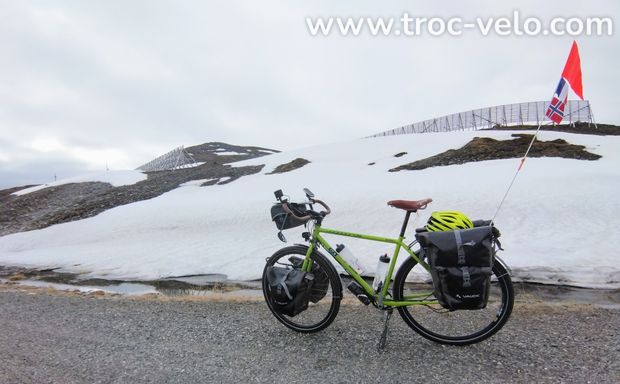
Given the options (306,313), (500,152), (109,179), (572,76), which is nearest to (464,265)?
(306,313)

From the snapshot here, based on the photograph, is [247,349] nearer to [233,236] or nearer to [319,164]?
[233,236]

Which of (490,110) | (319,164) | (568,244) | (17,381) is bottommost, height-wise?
(568,244)

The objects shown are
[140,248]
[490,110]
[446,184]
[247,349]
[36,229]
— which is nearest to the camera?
[247,349]

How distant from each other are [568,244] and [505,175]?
8.76m

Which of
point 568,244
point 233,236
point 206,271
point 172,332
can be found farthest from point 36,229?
point 568,244

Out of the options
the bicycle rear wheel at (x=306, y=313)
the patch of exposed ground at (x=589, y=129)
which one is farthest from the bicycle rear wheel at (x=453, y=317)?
the patch of exposed ground at (x=589, y=129)

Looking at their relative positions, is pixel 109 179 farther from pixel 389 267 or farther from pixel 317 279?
pixel 389 267

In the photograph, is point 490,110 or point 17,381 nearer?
point 17,381

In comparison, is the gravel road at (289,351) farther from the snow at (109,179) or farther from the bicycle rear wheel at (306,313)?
the snow at (109,179)

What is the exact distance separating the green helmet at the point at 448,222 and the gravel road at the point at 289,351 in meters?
1.51

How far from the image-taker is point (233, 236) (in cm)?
1475

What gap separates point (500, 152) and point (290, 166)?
54.8ft

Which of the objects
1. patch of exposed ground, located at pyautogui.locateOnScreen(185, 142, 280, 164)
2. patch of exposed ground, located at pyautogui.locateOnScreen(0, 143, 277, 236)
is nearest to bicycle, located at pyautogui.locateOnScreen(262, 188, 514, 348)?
patch of exposed ground, located at pyautogui.locateOnScreen(0, 143, 277, 236)

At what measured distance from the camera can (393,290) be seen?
4422 millimetres
